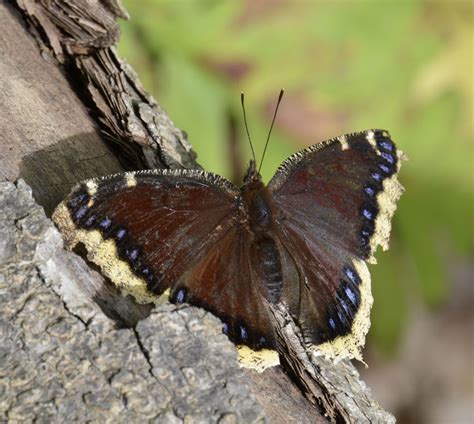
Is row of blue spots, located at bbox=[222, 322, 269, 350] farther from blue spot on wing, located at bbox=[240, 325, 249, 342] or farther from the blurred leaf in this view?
the blurred leaf

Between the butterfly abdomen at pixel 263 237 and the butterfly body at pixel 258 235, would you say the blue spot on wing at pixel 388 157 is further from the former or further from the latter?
the butterfly abdomen at pixel 263 237

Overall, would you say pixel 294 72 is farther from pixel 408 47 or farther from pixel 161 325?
pixel 161 325

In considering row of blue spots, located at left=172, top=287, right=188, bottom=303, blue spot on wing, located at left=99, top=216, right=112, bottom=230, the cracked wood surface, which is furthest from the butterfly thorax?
blue spot on wing, located at left=99, top=216, right=112, bottom=230

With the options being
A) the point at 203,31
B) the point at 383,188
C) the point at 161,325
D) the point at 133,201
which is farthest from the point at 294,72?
the point at 161,325

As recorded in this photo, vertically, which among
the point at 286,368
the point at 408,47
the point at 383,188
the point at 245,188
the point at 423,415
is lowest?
the point at 286,368

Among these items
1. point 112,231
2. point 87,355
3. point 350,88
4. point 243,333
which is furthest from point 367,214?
point 350,88

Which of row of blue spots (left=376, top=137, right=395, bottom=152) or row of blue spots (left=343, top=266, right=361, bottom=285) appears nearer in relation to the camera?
row of blue spots (left=343, top=266, right=361, bottom=285)
